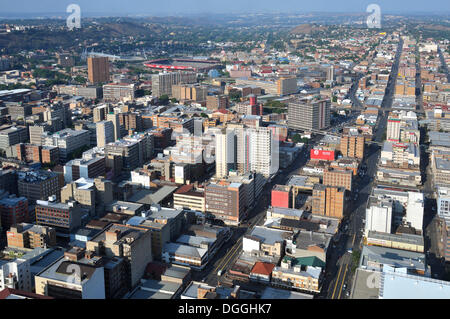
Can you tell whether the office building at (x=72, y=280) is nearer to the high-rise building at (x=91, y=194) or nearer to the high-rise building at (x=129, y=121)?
the high-rise building at (x=91, y=194)

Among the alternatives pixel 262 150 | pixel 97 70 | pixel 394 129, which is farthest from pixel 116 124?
pixel 97 70

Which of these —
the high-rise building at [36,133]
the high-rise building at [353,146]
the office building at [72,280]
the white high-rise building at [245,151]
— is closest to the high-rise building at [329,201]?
the white high-rise building at [245,151]

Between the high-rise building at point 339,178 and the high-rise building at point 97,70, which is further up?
the high-rise building at point 97,70

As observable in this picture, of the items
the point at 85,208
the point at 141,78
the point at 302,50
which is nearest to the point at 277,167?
the point at 85,208
